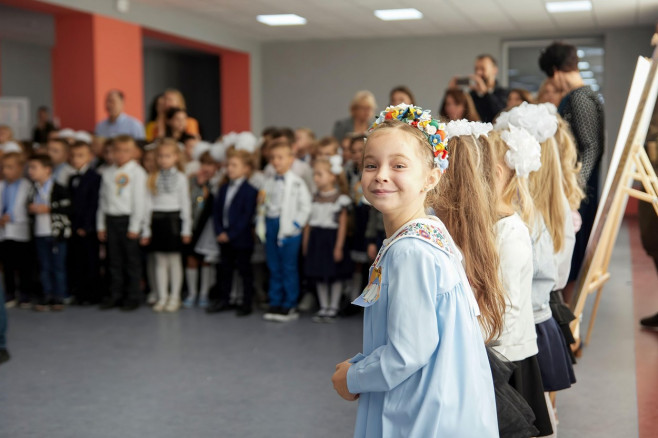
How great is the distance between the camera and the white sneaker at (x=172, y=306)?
5.43 meters

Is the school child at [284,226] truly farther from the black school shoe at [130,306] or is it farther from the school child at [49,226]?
the school child at [49,226]

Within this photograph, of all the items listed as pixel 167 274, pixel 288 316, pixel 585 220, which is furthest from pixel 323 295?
pixel 585 220

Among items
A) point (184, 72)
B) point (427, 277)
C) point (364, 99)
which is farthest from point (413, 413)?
point (184, 72)

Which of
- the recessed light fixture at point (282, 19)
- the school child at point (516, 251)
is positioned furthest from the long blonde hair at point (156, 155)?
the recessed light fixture at point (282, 19)

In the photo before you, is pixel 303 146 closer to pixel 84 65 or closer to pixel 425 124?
pixel 84 65

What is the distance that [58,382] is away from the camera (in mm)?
Result: 3777

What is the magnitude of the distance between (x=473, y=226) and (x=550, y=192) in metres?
0.96

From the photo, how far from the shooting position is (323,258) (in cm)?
511

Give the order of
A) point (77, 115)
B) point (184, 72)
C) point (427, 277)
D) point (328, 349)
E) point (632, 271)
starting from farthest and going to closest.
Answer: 1. point (184, 72)
2. point (77, 115)
3. point (632, 271)
4. point (328, 349)
5. point (427, 277)

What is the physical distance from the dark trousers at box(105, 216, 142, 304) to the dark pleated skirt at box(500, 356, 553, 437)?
384 cm

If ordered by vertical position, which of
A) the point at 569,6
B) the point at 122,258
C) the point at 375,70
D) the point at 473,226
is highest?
the point at 569,6

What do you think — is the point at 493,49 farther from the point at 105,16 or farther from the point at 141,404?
the point at 141,404

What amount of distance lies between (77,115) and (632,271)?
6.59 meters

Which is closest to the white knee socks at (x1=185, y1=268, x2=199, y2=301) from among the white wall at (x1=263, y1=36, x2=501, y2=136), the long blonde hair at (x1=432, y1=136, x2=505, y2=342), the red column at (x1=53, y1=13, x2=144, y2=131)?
the long blonde hair at (x1=432, y1=136, x2=505, y2=342)
